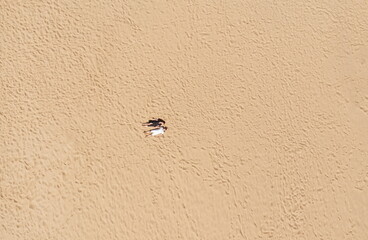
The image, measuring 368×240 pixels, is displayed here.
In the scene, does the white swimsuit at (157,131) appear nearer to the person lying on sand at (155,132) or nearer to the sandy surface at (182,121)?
the person lying on sand at (155,132)

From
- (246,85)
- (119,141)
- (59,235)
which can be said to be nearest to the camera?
(59,235)

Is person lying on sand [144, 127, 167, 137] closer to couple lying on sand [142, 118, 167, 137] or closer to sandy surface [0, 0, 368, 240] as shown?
couple lying on sand [142, 118, 167, 137]

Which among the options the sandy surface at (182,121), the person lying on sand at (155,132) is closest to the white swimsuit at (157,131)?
the person lying on sand at (155,132)

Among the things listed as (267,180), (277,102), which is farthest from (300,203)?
(277,102)

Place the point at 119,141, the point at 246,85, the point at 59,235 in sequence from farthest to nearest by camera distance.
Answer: the point at 246,85 < the point at 119,141 < the point at 59,235

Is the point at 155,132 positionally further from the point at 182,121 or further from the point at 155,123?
the point at 182,121

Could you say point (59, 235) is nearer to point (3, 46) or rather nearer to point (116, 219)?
point (116, 219)
